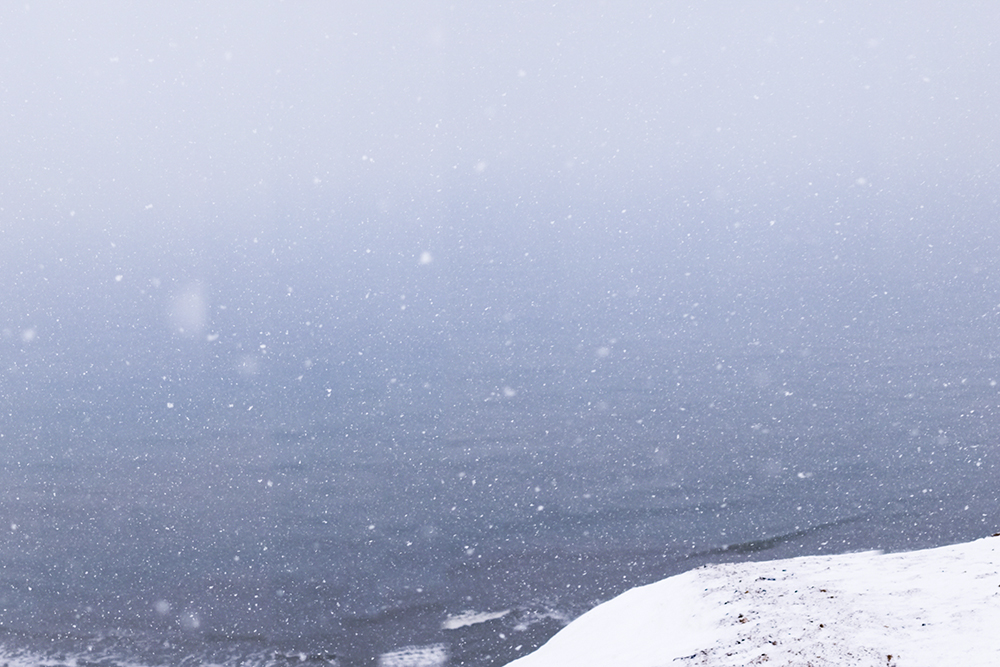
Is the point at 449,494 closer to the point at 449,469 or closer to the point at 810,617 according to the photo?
the point at 449,469

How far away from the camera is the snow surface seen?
12.0 feet

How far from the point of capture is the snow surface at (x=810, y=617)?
3652 millimetres

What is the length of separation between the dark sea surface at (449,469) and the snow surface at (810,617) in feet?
3.69

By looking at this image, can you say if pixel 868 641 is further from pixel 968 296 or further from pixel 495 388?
pixel 968 296

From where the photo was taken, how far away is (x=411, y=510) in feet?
25.8

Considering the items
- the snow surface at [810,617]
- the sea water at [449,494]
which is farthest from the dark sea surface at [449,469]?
the snow surface at [810,617]

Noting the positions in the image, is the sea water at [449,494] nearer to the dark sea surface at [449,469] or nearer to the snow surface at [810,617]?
the dark sea surface at [449,469]

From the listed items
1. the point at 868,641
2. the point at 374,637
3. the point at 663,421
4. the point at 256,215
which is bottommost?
the point at 868,641

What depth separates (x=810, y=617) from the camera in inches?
161

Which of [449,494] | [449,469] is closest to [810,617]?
[449,494]

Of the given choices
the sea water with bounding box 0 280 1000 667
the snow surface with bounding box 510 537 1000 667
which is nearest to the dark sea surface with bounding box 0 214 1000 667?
the sea water with bounding box 0 280 1000 667

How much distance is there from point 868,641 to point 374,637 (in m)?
3.67

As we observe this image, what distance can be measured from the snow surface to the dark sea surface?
1126 mm

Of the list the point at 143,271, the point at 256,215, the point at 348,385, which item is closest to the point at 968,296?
the point at 348,385
